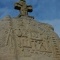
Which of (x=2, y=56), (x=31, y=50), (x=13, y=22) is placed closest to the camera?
(x=2, y=56)

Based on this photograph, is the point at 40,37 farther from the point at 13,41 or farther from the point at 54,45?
the point at 13,41

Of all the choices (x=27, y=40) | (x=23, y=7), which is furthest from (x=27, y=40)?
(x=23, y=7)

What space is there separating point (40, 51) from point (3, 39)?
1254mm

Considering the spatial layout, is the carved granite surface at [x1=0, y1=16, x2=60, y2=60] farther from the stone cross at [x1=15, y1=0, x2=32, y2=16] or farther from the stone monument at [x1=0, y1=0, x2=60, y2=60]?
the stone cross at [x1=15, y1=0, x2=32, y2=16]

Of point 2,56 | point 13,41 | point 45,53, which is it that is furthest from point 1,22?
point 45,53

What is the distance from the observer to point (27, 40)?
7117mm

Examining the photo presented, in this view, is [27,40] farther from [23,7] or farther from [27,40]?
[23,7]

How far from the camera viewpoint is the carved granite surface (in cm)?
674

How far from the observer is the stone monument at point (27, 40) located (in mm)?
6746

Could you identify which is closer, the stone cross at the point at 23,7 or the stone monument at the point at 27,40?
the stone monument at the point at 27,40

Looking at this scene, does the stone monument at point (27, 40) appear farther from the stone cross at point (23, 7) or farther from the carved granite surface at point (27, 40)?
the stone cross at point (23, 7)

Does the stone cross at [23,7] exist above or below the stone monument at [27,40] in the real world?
above

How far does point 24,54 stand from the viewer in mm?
6793

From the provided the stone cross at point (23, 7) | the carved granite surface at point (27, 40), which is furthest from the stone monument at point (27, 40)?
the stone cross at point (23, 7)
